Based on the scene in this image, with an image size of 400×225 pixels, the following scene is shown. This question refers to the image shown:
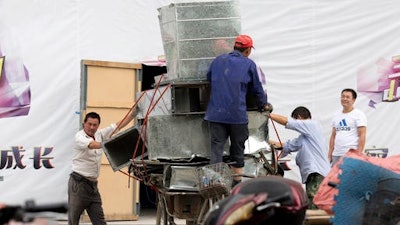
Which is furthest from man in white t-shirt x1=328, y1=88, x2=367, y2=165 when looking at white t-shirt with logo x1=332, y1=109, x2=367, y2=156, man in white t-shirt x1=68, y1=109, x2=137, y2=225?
man in white t-shirt x1=68, y1=109, x2=137, y2=225

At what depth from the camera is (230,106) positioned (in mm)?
7785

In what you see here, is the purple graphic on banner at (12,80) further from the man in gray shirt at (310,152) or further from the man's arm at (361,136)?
the man's arm at (361,136)

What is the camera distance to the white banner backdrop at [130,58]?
11.2 meters

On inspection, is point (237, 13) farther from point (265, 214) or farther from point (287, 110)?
point (265, 214)

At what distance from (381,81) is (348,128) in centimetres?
275

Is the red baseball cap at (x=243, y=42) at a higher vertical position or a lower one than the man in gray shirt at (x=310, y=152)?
higher

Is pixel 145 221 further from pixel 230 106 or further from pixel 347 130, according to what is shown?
pixel 230 106

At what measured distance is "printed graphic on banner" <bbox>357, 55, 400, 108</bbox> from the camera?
12711 millimetres

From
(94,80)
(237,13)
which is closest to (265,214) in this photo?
(237,13)

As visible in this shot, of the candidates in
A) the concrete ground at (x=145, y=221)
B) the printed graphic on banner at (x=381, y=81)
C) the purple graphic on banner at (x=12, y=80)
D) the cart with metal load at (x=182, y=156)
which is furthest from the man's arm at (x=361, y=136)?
the purple graphic on banner at (x=12, y=80)

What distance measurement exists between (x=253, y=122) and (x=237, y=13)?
1102 millimetres

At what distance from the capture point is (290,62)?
12.5 metres

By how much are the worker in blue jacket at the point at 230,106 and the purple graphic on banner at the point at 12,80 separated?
162 inches

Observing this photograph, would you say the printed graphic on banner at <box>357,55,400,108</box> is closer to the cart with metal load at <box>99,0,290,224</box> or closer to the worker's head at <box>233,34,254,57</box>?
the cart with metal load at <box>99,0,290,224</box>
